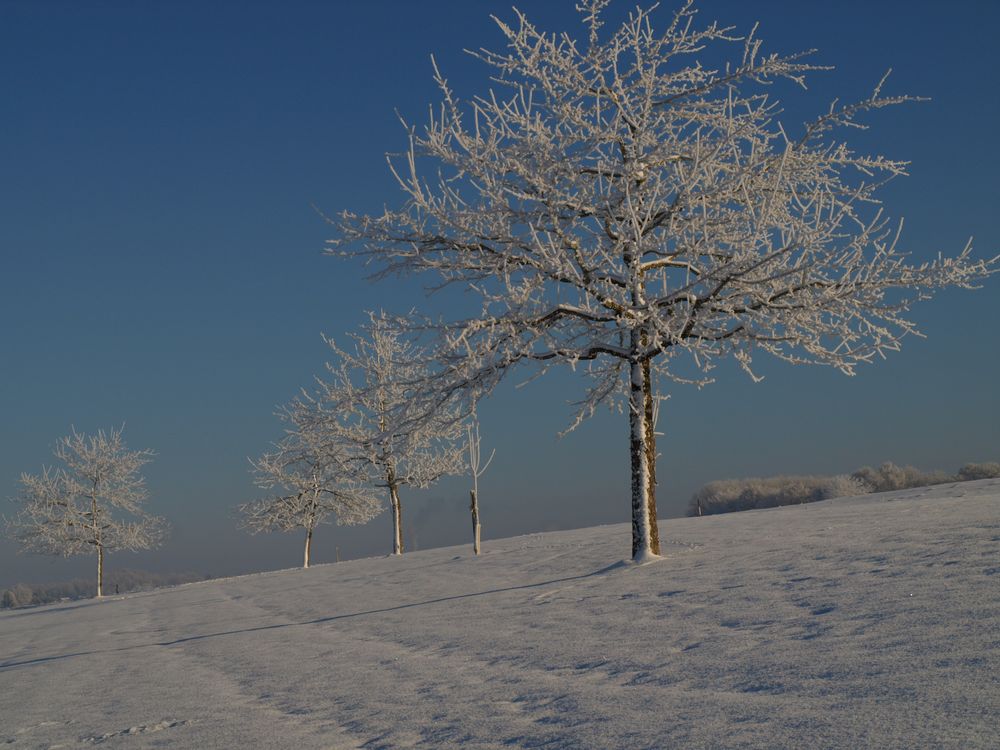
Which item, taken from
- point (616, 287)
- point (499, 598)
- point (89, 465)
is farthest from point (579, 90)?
point (89, 465)

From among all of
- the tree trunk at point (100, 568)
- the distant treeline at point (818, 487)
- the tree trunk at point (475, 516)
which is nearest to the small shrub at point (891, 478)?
the distant treeline at point (818, 487)

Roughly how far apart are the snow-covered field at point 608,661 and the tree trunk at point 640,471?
54cm

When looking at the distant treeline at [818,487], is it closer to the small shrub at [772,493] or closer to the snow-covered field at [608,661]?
the small shrub at [772,493]

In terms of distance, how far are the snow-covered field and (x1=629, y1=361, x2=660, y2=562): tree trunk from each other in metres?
0.54

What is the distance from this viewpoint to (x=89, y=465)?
38.2 metres

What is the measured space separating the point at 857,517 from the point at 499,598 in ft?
23.2

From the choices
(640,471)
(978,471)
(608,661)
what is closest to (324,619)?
(640,471)

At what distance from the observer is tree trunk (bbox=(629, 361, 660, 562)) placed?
A: 483 inches

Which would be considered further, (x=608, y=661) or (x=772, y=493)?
(x=772, y=493)

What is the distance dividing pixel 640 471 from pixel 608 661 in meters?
6.05

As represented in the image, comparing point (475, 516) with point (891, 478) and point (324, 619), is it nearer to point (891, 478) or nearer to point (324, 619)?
point (324, 619)

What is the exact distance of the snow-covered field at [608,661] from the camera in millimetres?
4586

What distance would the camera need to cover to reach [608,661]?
6.52 metres

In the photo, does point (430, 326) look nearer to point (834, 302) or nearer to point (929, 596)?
point (834, 302)
